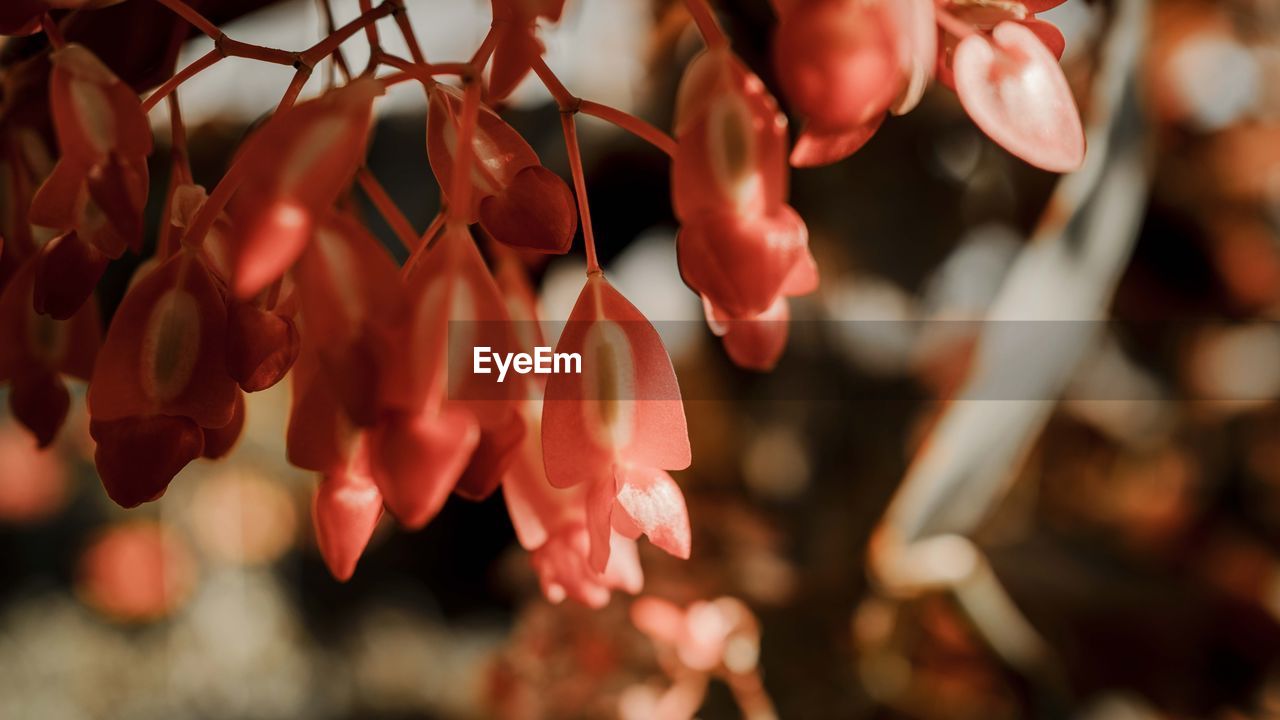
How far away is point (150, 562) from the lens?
84 cm

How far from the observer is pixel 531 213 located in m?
0.16

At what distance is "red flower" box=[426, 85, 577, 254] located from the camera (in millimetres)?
163

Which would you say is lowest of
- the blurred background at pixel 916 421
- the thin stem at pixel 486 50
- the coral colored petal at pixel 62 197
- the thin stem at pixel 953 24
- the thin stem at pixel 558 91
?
the blurred background at pixel 916 421

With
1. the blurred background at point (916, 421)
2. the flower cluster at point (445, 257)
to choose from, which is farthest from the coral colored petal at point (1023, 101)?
the blurred background at point (916, 421)

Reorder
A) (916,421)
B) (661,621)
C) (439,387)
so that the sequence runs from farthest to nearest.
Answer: (916,421)
(661,621)
(439,387)

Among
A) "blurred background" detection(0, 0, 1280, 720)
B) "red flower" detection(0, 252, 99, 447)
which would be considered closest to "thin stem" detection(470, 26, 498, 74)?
"red flower" detection(0, 252, 99, 447)

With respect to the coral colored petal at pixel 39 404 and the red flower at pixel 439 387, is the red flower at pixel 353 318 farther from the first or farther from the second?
the coral colored petal at pixel 39 404

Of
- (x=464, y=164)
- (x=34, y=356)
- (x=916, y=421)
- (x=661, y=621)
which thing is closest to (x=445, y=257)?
(x=464, y=164)

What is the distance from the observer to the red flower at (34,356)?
0.19m

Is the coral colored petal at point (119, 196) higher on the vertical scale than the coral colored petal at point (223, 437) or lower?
higher

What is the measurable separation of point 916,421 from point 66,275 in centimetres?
46

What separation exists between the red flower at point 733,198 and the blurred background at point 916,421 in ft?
0.76

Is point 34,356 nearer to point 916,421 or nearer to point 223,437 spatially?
point 223,437

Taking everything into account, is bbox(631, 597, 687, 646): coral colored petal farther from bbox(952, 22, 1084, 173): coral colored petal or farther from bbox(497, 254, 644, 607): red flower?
bbox(952, 22, 1084, 173): coral colored petal
